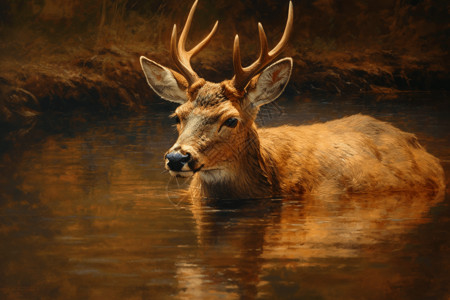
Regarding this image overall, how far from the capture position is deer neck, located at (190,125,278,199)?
629 cm

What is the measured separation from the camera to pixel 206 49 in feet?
40.2

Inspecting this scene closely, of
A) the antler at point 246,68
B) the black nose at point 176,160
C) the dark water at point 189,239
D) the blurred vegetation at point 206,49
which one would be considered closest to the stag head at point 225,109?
the antler at point 246,68

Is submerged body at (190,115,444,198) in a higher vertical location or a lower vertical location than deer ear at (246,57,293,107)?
lower

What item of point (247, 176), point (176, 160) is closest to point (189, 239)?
point (176, 160)

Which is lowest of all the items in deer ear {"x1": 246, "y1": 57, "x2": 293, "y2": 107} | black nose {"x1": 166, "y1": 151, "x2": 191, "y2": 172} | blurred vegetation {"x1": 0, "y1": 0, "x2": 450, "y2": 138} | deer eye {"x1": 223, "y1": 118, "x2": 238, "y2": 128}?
blurred vegetation {"x1": 0, "y1": 0, "x2": 450, "y2": 138}

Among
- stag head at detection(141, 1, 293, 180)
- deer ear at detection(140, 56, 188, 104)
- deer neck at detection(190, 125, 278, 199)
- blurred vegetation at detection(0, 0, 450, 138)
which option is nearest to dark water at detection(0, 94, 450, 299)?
deer neck at detection(190, 125, 278, 199)

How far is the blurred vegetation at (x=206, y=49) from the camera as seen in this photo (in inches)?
447

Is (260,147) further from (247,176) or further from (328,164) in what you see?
(328,164)

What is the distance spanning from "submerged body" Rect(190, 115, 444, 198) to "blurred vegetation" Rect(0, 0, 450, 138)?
411 centimetres

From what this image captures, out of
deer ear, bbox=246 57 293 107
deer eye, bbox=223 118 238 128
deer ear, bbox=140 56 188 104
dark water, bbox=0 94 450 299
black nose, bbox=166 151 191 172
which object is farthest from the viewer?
deer ear, bbox=140 56 188 104

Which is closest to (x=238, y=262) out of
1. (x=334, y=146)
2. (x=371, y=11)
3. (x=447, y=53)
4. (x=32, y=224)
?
(x=32, y=224)

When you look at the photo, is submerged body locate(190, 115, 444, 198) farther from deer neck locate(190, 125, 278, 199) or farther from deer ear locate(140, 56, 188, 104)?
deer ear locate(140, 56, 188, 104)

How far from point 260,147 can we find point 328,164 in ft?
1.71

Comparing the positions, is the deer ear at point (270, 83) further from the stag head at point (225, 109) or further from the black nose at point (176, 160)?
the black nose at point (176, 160)
